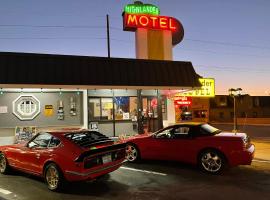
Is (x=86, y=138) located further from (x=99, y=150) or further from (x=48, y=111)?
(x=48, y=111)

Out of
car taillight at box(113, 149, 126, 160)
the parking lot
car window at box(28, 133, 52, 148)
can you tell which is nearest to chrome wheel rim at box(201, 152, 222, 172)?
the parking lot

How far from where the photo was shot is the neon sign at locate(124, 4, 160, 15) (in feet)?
72.3

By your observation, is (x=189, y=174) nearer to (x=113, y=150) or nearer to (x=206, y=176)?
(x=206, y=176)

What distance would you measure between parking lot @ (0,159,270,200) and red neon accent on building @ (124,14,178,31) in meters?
13.7

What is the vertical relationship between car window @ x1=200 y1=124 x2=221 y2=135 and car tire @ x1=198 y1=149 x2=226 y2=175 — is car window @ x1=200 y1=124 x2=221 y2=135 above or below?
above

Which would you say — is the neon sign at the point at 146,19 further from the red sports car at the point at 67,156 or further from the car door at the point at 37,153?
the car door at the point at 37,153

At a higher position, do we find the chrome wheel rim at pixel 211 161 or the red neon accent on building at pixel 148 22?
the red neon accent on building at pixel 148 22

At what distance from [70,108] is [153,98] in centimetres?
502

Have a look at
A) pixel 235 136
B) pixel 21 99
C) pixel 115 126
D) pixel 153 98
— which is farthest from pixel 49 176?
pixel 153 98

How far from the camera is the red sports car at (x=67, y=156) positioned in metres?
7.40

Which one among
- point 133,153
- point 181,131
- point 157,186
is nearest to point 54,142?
point 157,186

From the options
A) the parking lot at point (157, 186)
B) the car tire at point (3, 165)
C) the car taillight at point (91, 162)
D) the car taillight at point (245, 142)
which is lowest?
the parking lot at point (157, 186)

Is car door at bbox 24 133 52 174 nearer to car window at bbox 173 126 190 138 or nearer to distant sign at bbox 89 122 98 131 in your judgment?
car window at bbox 173 126 190 138

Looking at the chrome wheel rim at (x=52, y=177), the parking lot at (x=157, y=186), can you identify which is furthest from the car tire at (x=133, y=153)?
the chrome wheel rim at (x=52, y=177)
